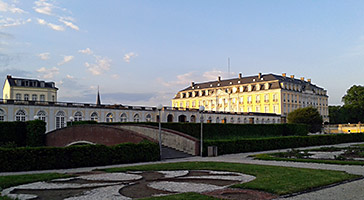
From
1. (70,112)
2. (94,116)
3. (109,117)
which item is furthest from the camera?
(109,117)

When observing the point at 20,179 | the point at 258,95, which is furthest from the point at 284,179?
the point at 258,95

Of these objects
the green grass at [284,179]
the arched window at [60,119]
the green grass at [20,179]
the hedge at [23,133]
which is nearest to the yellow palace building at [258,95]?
the arched window at [60,119]

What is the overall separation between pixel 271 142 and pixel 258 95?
71.1 meters

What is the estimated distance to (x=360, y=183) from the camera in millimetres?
12531

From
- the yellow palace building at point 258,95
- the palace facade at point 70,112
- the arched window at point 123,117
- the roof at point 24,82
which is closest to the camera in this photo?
the palace facade at point 70,112

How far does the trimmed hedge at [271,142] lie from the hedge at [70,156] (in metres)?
6.36

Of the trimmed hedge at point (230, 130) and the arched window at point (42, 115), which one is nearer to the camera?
the trimmed hedge at point (230, 130)

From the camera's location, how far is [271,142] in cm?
3372

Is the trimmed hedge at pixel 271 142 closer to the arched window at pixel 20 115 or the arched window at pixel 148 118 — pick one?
the arched window at pixel 148 118

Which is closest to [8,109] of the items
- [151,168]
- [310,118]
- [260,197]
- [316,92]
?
[151,168]

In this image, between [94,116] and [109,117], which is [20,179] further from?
[109,117]

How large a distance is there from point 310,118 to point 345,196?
75.1 meters

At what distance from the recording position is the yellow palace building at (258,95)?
100 meters

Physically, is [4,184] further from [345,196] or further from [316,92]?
[316,92]
